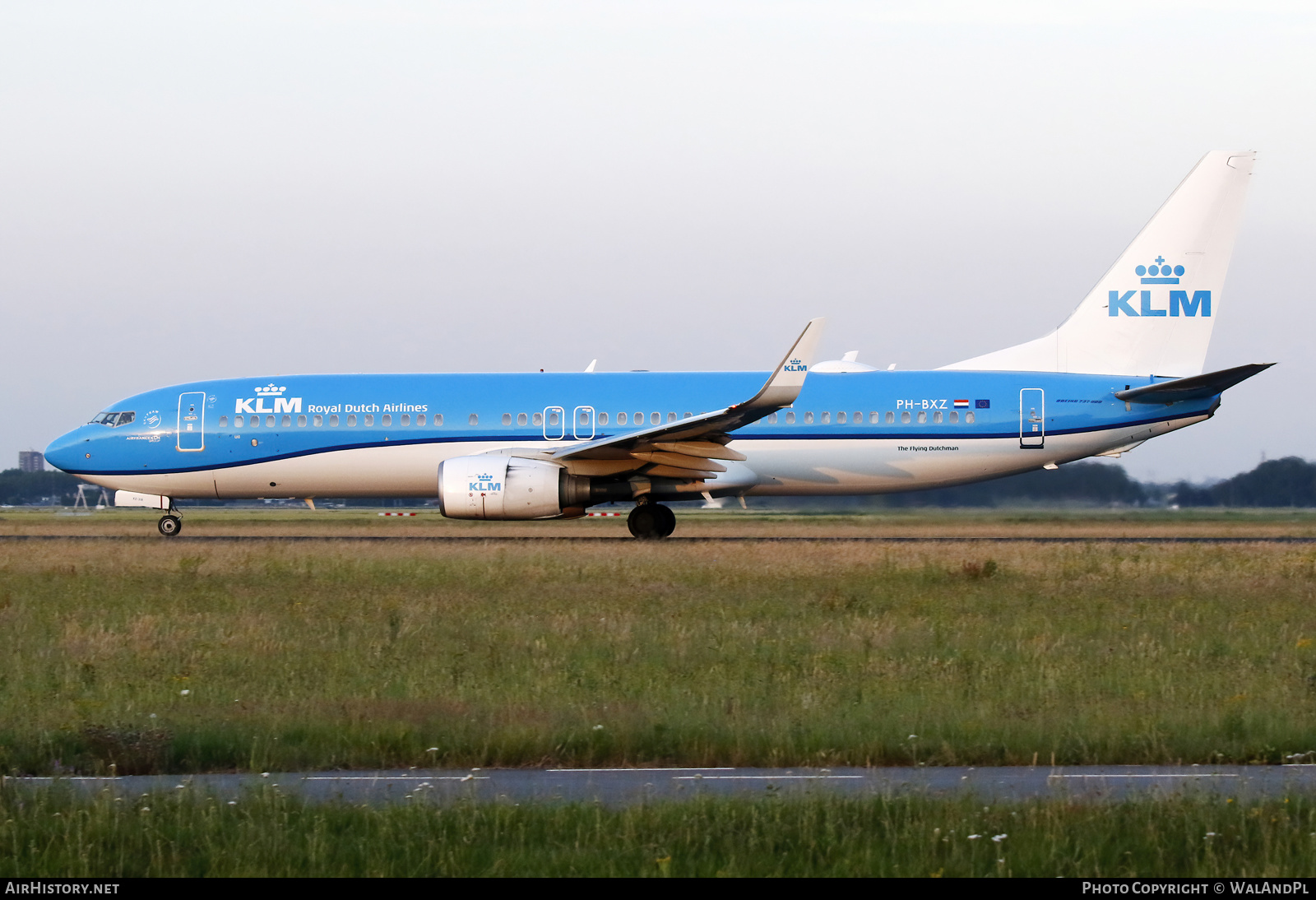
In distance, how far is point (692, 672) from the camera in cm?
1066

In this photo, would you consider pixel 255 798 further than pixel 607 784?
No

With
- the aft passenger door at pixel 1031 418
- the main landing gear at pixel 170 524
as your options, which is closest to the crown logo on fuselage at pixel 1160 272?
the aft passenger door at pixel 1031 418

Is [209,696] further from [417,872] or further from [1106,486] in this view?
[1106,486]

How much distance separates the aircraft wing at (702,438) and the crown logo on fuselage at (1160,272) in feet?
26.1

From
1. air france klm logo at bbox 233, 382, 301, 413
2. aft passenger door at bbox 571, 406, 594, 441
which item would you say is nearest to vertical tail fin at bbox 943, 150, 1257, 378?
aft passenger door at bbox 571, 406, 594, 441

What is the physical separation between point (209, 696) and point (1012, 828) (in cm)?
611

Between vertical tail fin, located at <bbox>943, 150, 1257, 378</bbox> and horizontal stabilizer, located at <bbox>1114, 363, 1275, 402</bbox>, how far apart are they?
863 millimetres

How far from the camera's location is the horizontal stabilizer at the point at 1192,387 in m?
24.1

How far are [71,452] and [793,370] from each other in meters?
15.5

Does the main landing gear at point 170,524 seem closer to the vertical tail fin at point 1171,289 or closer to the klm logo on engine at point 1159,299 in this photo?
the vertical tail fin at point 1171,289

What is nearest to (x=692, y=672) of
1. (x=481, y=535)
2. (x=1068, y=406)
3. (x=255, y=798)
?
(x=255, y=798)

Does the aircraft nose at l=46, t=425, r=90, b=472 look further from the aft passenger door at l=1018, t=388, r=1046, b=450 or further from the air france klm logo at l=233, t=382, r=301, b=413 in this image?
the aft passenger door at l=1018, t=388, r=1046, b=450

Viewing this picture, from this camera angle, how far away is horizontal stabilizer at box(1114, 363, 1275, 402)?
24078 millimetres

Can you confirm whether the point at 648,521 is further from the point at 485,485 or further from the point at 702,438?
the point at 485,485
